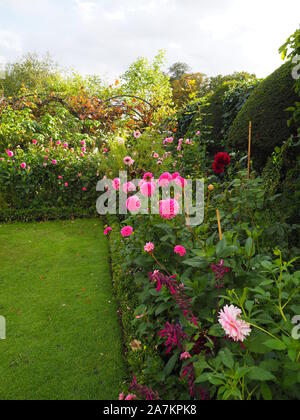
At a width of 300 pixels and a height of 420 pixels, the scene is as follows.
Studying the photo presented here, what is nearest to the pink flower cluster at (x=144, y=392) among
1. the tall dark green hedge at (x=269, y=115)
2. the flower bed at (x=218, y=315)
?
the flower bed at (x=218, y=315)

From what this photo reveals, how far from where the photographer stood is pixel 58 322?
286cm

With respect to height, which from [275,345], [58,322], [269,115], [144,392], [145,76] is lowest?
[58,322]

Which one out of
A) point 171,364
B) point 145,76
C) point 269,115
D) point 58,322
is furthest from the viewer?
point 145,76

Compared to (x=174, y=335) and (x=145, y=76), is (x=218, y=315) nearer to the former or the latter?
(x=174, y=335)

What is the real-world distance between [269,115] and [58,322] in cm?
291

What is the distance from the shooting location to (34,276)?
3789 mm

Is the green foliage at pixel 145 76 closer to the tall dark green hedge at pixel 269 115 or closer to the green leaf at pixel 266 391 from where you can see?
the tall dark green hedge at pixel 269 115

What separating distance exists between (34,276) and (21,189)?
2901 mm

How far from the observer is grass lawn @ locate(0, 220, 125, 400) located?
216 centimetres

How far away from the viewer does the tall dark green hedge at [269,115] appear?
3.32 m

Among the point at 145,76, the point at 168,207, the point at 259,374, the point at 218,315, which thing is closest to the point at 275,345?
the point at 259,374

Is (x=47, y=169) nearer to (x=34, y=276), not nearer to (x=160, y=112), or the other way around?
(x=34, y=276)
